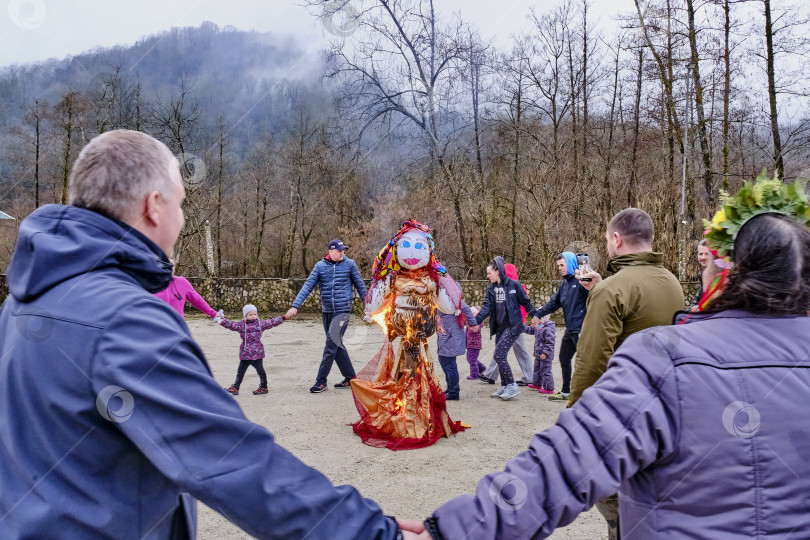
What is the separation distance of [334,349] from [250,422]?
21.2ft

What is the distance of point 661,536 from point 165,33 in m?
185

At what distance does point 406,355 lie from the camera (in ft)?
19.0

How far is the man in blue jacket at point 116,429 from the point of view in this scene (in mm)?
1190

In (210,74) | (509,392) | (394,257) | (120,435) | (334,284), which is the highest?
(210,74)

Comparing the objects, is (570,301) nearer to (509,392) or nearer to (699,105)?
(509,392)

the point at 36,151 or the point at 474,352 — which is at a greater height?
the point at 36,151

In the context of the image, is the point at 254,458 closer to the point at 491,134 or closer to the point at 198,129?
the point at 491,134

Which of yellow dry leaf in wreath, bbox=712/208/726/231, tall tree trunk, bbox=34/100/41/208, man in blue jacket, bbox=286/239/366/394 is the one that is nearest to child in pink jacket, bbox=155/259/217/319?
man in blue jacket, bbox=286/239/366/394

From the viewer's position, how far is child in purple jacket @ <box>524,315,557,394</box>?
7691 millimetres

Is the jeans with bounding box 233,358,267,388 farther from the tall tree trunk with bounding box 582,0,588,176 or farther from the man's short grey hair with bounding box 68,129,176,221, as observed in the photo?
the tall tree trunk with bounding box 582,0,588,176

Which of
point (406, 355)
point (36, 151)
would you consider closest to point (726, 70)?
point (406, 355)

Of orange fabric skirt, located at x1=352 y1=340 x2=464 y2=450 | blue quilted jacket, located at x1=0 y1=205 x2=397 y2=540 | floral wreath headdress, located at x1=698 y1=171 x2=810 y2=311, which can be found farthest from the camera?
orange fabric skirt, located at x1=352 y1=340 x2=464 y2=450

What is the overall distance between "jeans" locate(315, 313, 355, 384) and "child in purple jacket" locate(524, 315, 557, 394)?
261cm

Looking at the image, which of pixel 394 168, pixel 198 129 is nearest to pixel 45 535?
pixel 394 168
